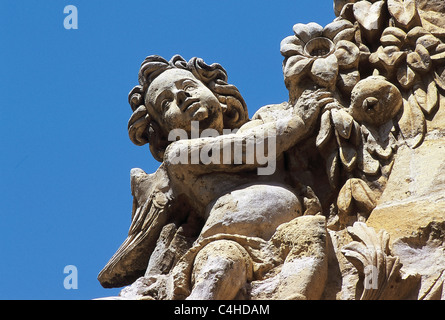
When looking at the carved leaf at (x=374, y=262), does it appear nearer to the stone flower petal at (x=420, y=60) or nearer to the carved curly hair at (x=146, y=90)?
the stone flower petal at (x=420, y=60)

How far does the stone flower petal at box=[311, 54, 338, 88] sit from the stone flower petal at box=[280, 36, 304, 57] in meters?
0.24

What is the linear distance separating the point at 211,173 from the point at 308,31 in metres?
1.35

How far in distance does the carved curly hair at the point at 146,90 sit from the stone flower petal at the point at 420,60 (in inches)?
55.0

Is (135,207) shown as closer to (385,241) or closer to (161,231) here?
(161,231)

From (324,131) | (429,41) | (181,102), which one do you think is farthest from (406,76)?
(181,102)

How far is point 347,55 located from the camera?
24.4 ft

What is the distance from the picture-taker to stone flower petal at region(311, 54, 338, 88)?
736cm

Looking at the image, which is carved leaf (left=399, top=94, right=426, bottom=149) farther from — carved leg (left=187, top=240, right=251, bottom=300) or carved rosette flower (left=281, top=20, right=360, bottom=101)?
carved leg (left=187, top=240, right=251, bottom=300)

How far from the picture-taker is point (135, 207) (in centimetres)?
777

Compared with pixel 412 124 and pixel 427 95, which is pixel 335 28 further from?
pixel 412 124
